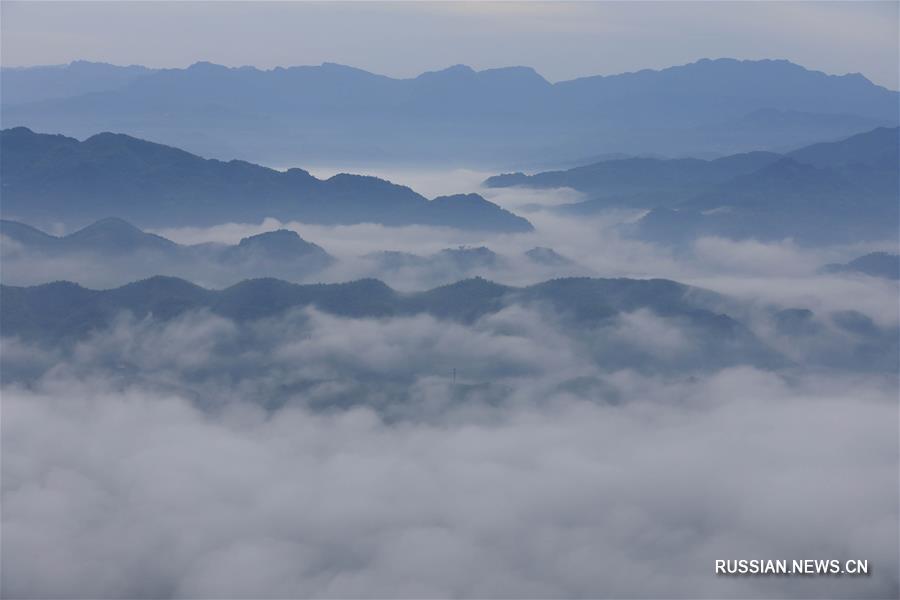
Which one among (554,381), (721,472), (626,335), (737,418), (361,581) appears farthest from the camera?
(626,335)

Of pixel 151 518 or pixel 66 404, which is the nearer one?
pixel 151 518

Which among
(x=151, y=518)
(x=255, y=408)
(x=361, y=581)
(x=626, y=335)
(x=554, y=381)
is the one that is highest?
(x=626, y=335)

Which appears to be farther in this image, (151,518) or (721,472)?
(721,472)

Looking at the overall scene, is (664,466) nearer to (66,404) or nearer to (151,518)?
(151,518)

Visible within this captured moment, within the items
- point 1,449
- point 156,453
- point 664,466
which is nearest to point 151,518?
point 156,453

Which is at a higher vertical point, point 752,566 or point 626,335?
point 626,335

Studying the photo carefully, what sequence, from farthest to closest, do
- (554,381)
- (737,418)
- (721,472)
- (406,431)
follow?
(554,381) < (737,418) < (406,431) < (721,472)

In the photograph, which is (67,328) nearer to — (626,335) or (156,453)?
(156,453)

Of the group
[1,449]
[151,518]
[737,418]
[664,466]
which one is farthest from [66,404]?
[737,418]

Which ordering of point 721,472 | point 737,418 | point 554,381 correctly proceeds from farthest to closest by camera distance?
point 554,381
point 737,418
point 721,472
